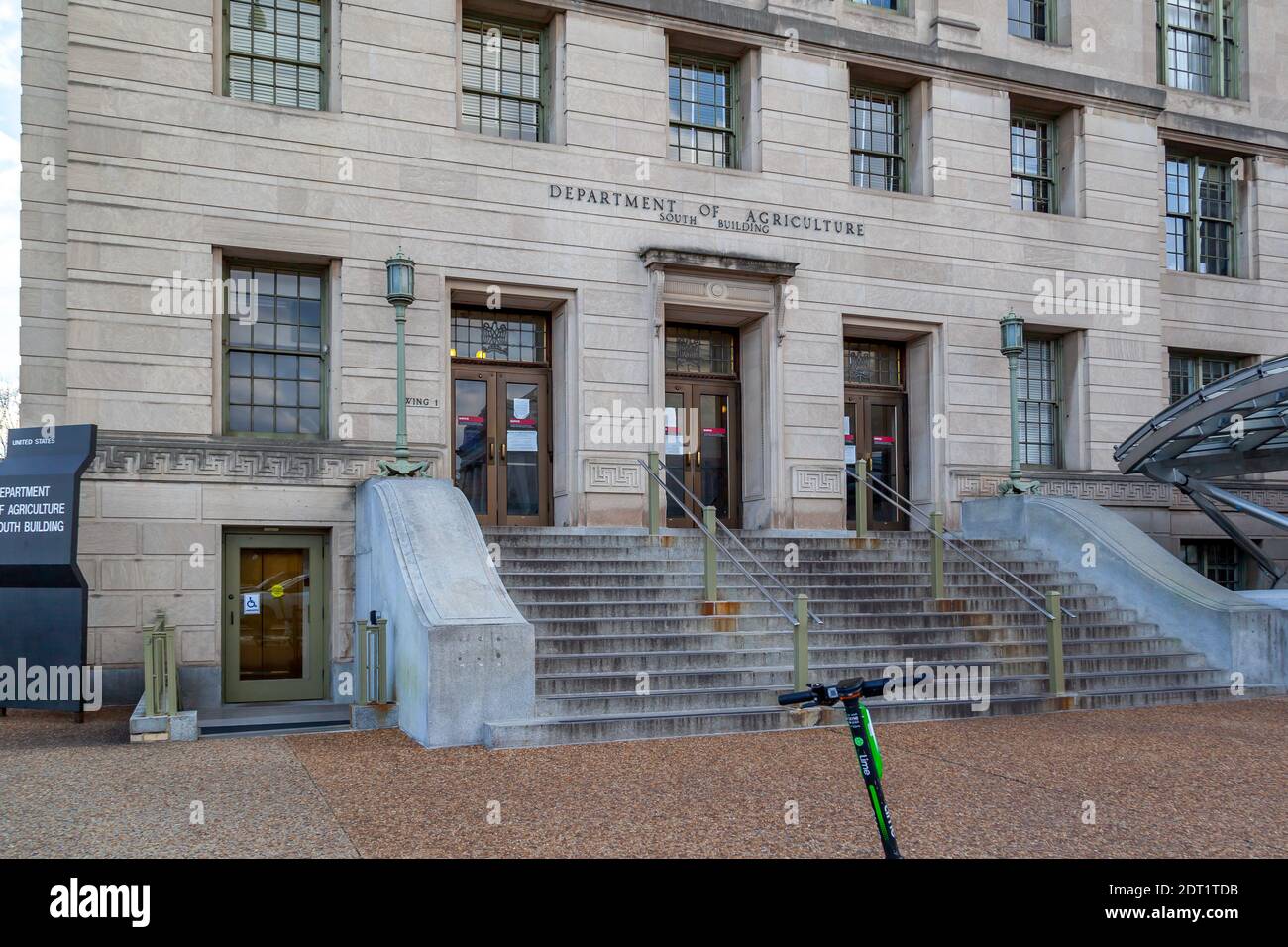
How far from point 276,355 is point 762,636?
24.1 ft

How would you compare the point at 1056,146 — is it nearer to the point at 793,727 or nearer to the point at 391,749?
the point at 793,727

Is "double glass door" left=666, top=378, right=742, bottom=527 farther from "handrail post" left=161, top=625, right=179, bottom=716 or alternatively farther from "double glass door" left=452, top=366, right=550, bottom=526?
"handrail post" left=161, top=625, right=179, bottom=716

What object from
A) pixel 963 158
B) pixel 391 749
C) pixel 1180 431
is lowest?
pixel 391 749

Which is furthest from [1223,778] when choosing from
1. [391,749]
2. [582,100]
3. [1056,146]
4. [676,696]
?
[1056,146]

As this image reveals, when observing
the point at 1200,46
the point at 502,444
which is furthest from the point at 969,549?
the point at 1200,46

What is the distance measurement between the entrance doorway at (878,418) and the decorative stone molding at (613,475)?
408cm

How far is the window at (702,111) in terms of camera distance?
57.4ft

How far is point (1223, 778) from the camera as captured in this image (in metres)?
8.84

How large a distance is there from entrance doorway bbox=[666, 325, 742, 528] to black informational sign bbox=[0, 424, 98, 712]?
8.33 metres

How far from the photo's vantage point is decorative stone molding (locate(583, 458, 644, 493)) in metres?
16.0

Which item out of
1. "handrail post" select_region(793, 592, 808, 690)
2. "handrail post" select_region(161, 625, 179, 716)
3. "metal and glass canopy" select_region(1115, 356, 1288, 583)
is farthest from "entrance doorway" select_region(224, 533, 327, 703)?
"metal and glass canopy" select_region(1115, 356, 1288, 583)

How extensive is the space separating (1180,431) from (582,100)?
9.31 meters

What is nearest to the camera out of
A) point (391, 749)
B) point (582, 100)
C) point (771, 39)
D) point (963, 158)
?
point (391, 749)

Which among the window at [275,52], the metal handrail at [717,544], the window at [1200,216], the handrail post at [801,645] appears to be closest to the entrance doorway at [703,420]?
the metal handrail at [717,544]
